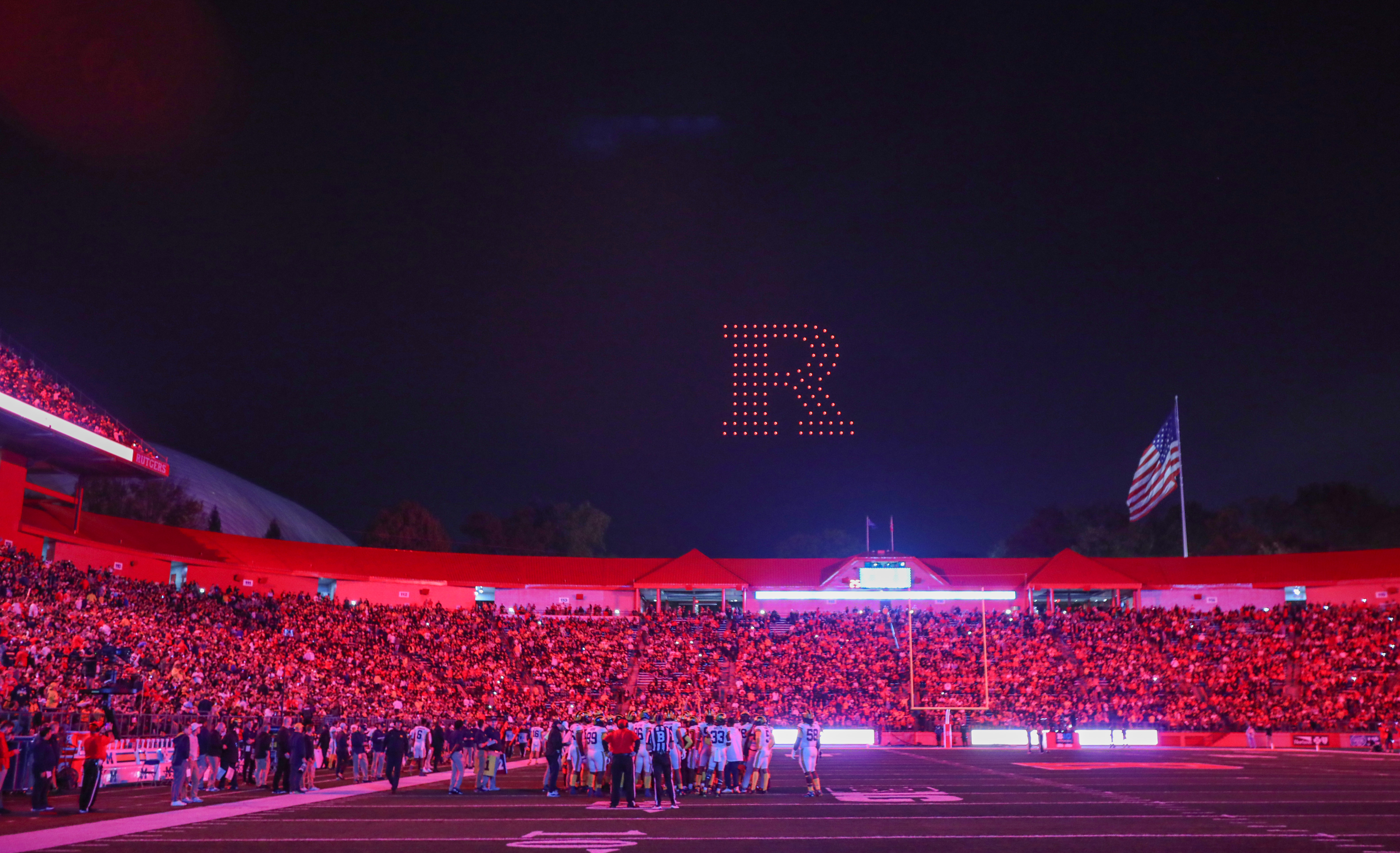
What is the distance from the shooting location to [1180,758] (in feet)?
124

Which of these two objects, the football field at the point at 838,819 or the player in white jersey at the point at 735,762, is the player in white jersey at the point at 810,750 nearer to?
the football field at the point at 838,819

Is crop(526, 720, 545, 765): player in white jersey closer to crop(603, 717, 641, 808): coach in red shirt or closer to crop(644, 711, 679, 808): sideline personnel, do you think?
crop(644, 711, 679, 808): sideline personnel

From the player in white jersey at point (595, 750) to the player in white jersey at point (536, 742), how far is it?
48.5 feet

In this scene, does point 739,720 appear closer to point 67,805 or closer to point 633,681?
point 67,805

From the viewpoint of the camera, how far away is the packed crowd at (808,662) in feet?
155

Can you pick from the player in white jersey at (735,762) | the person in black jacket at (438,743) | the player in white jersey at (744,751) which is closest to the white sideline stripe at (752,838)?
the player in white jersey at (735,762)

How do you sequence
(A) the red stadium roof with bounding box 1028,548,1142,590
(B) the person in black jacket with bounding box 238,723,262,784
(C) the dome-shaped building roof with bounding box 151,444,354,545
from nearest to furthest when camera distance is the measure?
(B) the person in black jacket with bounding box 238,723,262,784 < (A) the red stadium roof with bounding box 1028,548,1142,590 < (C) the dome-shaped building roof with bounding box 151,444,354,545

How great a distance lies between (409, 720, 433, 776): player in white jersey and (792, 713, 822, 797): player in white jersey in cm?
1521

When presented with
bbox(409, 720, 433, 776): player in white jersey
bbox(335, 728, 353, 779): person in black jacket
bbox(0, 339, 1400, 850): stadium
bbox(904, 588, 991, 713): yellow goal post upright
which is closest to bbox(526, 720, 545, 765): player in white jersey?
bbox(0, 339, 1400, 850): stadium

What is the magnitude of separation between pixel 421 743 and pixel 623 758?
1633 centimetres

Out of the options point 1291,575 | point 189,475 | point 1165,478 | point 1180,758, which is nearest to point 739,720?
point 1180,758

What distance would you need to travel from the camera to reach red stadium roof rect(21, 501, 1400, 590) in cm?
5903

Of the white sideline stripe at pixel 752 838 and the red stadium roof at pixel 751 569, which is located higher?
the red stadium roof at pixel 751 569

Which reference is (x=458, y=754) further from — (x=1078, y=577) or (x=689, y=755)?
(x=1078, y=577)
